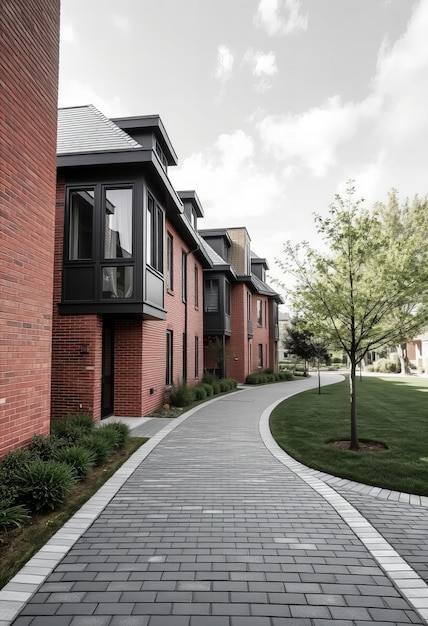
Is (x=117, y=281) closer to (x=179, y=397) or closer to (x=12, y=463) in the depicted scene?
(x=179, y=397)

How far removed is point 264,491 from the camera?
5.37 meters

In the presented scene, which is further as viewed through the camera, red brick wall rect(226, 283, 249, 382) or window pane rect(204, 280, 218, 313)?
red brick wall rect(226, 283, 249, 382)

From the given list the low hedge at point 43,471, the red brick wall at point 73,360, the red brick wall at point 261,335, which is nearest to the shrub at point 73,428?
the low hedge at point 43,471

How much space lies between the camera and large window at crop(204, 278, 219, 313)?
895 inches

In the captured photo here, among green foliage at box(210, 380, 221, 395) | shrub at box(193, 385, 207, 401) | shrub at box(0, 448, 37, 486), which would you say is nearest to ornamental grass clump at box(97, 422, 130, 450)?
shrub at box(0, 448, 37, 486)

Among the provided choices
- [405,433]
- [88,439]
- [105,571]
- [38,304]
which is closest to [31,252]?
[38,304]

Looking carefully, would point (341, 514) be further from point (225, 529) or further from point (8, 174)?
point (8, 174)

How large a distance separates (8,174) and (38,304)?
1939 mm

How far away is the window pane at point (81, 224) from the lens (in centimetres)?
1034

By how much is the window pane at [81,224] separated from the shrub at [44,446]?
526cm

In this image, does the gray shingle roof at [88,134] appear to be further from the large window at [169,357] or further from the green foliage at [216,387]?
the green foliage at [216,387]

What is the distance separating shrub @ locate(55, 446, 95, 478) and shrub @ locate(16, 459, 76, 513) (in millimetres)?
766

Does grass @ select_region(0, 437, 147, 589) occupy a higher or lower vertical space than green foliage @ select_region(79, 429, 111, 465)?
lower

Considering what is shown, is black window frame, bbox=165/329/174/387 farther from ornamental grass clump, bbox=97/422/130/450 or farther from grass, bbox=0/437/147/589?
grass, bbox=0/437/147/589
